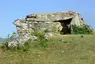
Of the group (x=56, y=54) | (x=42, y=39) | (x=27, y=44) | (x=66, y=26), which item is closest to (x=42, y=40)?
(x=42, y=39)

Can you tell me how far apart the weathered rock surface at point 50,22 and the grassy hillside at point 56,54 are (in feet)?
9.53

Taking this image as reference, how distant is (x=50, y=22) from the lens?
55.4 ft

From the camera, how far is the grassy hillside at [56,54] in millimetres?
11164

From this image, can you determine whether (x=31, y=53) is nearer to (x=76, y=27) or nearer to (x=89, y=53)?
(x=89, y=53)

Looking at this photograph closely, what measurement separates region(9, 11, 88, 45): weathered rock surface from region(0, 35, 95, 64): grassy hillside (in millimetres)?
2905

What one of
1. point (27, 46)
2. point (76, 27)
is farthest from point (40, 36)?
point (76, 27)

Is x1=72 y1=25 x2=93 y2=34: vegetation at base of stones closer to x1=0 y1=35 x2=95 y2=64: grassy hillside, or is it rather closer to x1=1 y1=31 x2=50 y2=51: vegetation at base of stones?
x1=0 y1=35 x2=95 y2=64: grassy hillside

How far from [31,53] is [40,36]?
7.12 ft

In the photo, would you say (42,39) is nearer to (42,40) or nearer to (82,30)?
(42,40)

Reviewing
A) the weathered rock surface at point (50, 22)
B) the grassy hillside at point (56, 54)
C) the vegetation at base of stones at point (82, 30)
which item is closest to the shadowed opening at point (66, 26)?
the weathered rock surface at point (50, 22)

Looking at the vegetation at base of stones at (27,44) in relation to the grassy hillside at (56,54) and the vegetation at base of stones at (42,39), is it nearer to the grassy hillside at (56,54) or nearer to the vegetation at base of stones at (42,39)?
the vegetation at base of stones at (42,39)

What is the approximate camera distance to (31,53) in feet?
39.3

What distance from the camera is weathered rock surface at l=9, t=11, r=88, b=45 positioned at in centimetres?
1652

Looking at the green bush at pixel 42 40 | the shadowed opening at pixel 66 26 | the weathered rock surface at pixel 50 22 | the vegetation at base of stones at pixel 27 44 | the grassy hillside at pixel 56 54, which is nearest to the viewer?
the grassy hillside at pixel 56 54
